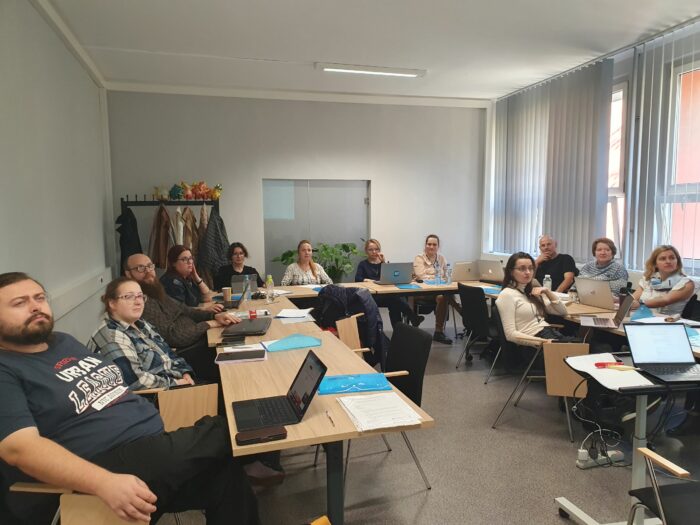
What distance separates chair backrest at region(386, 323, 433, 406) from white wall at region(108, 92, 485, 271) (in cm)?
453

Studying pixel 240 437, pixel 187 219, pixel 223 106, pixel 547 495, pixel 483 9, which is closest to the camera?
pixel 240 437

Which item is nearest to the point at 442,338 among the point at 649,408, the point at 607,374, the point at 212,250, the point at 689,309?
the point at 689,309

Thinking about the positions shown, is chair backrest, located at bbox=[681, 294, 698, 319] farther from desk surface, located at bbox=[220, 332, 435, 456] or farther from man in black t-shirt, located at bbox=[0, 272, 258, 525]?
man in black t-shirt, located at bbox=[0, 272, 258, 525]

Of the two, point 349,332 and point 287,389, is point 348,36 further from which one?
point 287,389

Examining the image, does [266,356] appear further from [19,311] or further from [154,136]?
[154,136]

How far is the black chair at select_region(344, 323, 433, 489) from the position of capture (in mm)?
2535

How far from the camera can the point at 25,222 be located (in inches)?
125

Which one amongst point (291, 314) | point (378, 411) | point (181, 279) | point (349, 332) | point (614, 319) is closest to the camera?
point (378, 411)

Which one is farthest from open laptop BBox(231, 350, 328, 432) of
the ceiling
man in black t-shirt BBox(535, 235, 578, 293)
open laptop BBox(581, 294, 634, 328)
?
man in black t-shirt BBox(535, 235, 578, 293)

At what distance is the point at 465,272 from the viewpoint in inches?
226

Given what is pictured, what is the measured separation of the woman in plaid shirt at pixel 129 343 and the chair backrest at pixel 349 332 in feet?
3.48

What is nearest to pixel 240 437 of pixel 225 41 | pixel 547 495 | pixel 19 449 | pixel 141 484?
pixel 141 484

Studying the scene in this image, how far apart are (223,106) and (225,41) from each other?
200 cm

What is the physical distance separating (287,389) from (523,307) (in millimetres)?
2318
